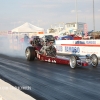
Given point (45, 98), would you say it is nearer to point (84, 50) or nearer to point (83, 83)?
point (83, 83)

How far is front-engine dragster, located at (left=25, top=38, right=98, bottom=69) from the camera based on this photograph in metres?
10.5

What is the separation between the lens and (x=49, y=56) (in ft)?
43.1

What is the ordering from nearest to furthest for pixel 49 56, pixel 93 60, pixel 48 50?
pixel 93 60, pixel 49 56, pixel 48 50

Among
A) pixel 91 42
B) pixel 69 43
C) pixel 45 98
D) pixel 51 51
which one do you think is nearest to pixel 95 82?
pixel 45 98

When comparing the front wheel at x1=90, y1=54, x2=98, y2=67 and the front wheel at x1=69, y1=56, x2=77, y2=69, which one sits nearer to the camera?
the front wheel at x1=69, y1=56, x2=77, y2=69

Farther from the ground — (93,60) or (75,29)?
(75,29)

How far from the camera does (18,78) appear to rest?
28.1ft

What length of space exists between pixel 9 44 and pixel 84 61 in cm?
1923

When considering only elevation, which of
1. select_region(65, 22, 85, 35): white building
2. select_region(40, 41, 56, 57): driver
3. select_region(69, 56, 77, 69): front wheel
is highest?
select_region(65, 22, 85, 35): white building

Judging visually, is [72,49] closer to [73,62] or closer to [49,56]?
[49,56]

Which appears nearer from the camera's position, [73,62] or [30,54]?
[73,62]

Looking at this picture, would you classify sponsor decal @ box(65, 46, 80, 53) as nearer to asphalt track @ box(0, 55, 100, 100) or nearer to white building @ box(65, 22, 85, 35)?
A: asphalt track @ box(0, 55, 100, 100)

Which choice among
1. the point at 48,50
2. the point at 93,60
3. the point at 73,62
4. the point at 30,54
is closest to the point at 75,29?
the point at 30,54

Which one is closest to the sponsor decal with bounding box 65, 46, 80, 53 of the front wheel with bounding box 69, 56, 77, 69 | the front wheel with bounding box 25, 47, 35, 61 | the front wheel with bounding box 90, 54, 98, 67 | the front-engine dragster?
the front-engine dragster
